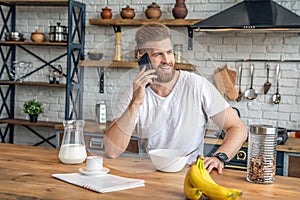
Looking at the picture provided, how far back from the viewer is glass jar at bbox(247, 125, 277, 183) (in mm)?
1784

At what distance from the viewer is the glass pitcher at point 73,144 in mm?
2043

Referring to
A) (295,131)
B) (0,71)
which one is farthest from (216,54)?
(0,71)

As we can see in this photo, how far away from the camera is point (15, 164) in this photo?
80.7 inches

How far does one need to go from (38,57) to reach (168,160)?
3.20 metres

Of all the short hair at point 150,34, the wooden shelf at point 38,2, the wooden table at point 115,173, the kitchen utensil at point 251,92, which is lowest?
the wooden table at point 115,173

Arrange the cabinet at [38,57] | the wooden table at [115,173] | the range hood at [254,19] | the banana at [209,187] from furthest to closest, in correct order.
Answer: the cabinet at [38,57] < the range hood at [254,19] < the wooden table at [115,173] < the banana at [209,187]

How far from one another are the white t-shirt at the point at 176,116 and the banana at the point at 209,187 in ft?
1.33

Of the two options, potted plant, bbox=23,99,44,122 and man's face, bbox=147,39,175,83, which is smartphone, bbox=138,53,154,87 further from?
potted plant, bbox=23,99,44,122

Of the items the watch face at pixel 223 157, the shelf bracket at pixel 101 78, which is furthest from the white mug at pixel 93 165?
the watch face at pixel 223 157

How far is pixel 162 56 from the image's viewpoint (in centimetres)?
186

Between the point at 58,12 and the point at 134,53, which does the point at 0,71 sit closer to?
the point at 58,12

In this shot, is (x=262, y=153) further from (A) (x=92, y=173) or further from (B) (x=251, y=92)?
(B) (x=251, y=92)

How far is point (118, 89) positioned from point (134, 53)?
6.8 inches

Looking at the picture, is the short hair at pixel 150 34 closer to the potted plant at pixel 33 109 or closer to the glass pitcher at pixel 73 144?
the glass pitcher at pixel 73 144
